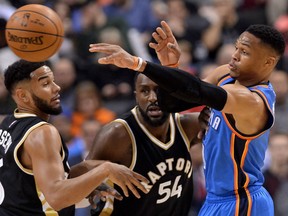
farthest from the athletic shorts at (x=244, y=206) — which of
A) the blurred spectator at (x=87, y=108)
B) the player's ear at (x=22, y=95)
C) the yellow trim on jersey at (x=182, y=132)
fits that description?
the blurred spectator at (x=87, y=108)

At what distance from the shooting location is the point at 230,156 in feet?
18.3

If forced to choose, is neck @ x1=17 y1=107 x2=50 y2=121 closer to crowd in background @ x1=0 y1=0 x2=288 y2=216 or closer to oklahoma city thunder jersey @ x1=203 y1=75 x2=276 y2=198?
oklahoma city thunder jersey @ x1=203 y1=75 x2=276 y2=198

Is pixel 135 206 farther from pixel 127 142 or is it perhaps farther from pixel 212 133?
pixel 212 133

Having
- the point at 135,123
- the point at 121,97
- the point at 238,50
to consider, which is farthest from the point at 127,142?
the point at 121,97

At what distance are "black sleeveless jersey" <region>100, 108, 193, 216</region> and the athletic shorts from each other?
1.55 ft

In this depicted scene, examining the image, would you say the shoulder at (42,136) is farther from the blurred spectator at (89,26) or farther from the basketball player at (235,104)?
the blurred spectator at (89,26)

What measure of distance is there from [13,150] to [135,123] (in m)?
1.13

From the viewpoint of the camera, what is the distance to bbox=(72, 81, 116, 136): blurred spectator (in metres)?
9.66

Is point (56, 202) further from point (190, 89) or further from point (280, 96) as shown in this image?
point (280, 96)

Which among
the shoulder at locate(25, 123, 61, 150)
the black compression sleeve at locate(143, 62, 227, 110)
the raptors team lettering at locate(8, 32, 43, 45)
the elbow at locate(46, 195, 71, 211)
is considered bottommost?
the elbow at locate(46, 195, 71, 211)

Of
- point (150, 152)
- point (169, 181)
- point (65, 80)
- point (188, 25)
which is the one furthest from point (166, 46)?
point (188, 25)

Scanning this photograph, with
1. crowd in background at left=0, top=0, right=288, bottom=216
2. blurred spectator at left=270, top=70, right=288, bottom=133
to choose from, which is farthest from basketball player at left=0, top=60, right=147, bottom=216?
blurred spectator at left=270, top=70, right=288, bottom=133

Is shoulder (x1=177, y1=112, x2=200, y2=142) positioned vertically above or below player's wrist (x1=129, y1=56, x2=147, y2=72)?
below

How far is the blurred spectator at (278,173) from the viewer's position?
8531 millimetres
